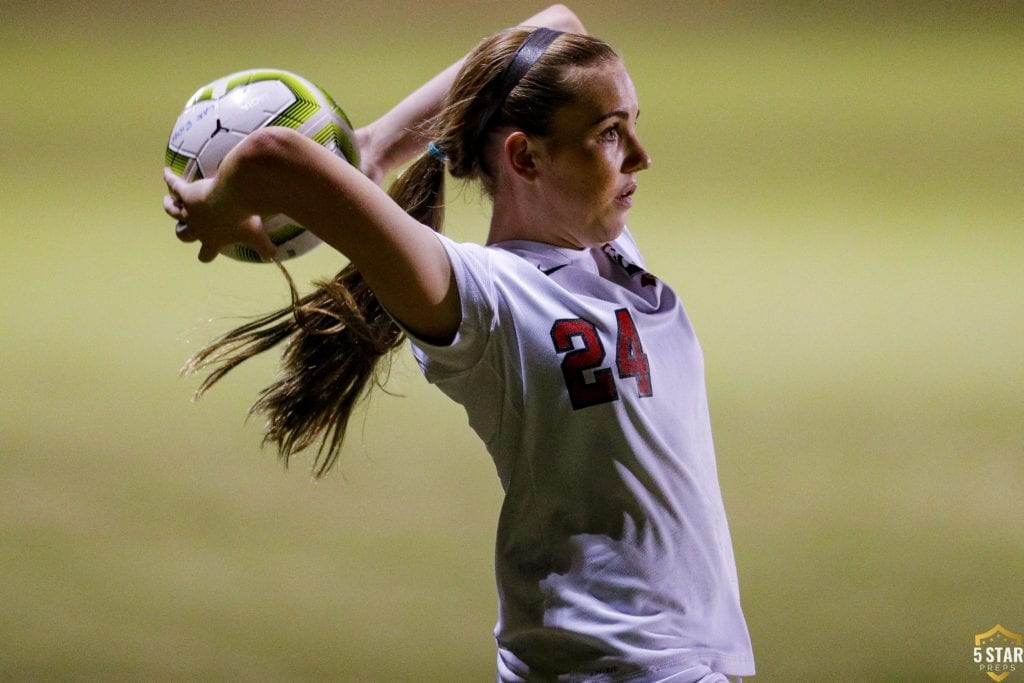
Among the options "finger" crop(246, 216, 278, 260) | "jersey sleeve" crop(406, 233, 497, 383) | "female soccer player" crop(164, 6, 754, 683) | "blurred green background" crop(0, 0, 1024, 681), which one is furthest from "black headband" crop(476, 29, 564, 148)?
"blurred green background" crop(0, 0, 1024, 681)

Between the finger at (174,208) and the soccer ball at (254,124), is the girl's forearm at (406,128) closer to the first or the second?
the soccer ball at (254,124)

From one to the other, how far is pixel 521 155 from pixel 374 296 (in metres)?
0.31

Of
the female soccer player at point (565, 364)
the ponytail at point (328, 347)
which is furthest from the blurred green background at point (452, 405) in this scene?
the female soccer player at point (565, 364)

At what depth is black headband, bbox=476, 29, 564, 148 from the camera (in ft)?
4.86

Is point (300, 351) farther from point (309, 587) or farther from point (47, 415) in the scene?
point (47, 415)

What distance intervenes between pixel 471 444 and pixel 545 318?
6.57 feet

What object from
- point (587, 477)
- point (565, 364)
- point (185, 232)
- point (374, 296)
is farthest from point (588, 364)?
point (185, 232)

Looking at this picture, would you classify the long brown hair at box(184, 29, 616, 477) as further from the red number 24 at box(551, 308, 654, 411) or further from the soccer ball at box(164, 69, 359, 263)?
Answer: the red number 24 at box(551, 308, 654, 411)

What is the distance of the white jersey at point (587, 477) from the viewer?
139cm

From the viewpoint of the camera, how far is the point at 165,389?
361 centimetres

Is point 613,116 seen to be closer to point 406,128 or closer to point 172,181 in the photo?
point 406,128

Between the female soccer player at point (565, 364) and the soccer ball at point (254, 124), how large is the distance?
4.2 inches

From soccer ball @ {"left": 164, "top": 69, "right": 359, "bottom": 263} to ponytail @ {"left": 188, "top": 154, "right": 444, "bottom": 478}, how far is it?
0.09 m

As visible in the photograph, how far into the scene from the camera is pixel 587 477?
1407mm
